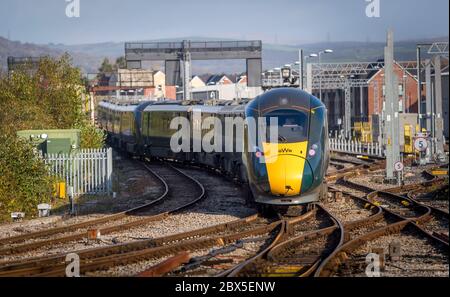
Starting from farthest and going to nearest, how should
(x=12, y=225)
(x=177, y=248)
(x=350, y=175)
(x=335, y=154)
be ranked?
(x=335, y=154) < (x=350, y=175) < (x=12, y=225) < (x=177, y=248)

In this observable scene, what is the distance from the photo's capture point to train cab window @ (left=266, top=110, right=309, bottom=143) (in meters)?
18.7

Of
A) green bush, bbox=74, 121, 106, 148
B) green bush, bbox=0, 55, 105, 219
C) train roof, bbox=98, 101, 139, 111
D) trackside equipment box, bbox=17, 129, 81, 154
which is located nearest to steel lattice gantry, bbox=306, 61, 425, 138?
train roof, bbox=98, 101, 139, 111

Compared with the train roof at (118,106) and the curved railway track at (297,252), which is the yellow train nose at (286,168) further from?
the train roof at (118,106)

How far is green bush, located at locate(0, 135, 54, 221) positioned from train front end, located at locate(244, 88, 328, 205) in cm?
668

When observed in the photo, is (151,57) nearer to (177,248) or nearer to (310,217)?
(310,217)

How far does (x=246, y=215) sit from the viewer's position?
67.9 ft

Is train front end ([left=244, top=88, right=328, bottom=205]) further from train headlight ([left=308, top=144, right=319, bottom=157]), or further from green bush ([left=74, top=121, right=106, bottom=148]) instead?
green bush ([left=74, top=121, right=106, bottom=148])

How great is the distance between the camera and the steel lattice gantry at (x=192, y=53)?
205ft

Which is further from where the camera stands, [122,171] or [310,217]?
[122,171]

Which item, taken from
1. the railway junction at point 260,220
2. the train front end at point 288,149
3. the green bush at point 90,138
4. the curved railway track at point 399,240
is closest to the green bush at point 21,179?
the railway junction at point 260,220

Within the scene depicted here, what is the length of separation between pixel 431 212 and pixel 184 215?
5.59 metres

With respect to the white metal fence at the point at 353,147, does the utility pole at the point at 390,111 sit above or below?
above

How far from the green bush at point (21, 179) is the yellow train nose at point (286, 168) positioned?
23.8ft
